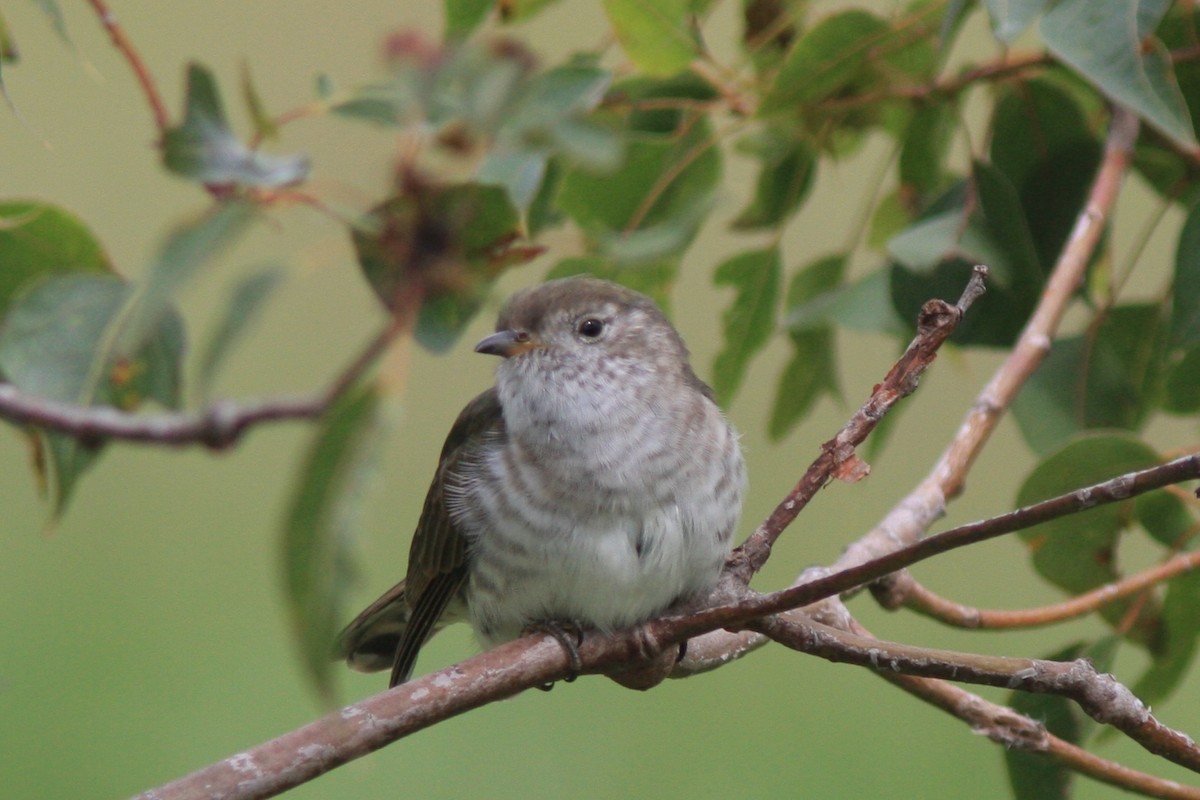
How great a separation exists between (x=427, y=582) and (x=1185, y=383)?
1.15 m

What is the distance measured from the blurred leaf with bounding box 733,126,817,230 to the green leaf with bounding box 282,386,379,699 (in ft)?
4.39

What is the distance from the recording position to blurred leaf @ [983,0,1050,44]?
4.68ft

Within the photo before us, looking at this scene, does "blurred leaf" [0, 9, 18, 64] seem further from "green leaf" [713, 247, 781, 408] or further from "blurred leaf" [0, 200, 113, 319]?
"green leaf" [713, 247, 781, 408]

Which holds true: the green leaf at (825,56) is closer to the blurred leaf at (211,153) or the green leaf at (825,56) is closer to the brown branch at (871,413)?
the brown branch at (871,413)

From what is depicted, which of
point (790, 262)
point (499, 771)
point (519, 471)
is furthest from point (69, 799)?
point (790, 262)

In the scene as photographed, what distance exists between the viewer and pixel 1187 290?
1.71m

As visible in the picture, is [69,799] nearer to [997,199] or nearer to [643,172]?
[643,172]

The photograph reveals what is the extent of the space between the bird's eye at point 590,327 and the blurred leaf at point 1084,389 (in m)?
0.68

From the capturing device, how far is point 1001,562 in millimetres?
4336

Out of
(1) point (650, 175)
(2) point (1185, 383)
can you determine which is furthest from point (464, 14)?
(2) point (1185, 383)

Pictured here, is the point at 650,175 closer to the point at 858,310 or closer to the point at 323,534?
the point at 858,310

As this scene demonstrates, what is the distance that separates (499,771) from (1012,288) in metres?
2.12

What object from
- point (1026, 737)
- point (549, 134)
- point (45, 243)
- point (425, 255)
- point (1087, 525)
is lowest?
point (1026, 737)

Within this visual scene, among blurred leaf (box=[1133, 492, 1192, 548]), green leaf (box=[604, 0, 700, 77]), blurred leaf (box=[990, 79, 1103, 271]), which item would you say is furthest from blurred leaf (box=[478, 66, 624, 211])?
blurred leaf (box=[1133, 492, 1192, 548])
